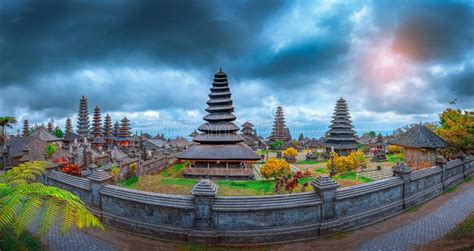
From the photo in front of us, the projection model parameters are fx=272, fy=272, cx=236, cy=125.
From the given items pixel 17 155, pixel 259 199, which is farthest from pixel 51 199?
pixel 17 155

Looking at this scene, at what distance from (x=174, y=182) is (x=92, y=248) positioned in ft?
29.8

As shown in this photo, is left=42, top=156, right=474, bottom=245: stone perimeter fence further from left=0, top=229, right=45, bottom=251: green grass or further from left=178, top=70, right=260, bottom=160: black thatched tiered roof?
left=178, top=70, right=260, bottom=160: black thatched tiered roof

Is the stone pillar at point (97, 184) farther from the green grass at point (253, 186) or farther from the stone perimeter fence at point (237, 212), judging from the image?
the green grass at point (253, 186)

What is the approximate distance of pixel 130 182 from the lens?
17.9 meters

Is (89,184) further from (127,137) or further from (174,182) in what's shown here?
(127,137)

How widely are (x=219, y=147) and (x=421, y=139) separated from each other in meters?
15.4

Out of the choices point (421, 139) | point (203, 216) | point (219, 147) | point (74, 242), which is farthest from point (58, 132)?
point (421, 139)

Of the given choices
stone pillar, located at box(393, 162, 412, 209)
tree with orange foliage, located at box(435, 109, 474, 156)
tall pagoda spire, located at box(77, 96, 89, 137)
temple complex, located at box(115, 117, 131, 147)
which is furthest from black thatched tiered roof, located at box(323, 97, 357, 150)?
tall pagoda spire, located at box(77, 96, 89, 137)

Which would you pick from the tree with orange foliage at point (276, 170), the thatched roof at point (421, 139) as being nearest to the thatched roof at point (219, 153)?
the tree with orange foliage at point (276, 170)

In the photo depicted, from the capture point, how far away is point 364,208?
10898 mm

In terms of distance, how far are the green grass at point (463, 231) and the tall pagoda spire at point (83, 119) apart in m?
70.9

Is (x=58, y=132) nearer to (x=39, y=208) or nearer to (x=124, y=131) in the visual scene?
(x=124, y=131)

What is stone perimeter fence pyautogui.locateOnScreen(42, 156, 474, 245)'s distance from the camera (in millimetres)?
9023

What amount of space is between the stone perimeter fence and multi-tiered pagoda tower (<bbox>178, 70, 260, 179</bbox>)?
10833 millimetres
